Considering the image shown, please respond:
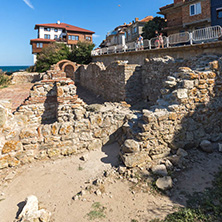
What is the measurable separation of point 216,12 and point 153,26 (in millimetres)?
7636

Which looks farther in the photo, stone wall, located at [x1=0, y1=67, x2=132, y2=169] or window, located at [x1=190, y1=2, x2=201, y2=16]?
window, located at [x1=190, y1=2, x2=201, y2=16]

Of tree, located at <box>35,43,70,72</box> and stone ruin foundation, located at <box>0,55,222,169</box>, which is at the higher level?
tree, located at <box>35,43,70,72</box>

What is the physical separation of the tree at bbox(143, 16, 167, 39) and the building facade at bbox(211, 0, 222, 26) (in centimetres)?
650

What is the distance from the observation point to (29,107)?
7438 mm

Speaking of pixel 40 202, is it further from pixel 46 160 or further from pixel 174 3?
pixel 174 3

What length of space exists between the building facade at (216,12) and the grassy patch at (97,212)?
77.2ft

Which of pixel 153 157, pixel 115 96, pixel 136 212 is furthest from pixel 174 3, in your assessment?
pixel 136 212

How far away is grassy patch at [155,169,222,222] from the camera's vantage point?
10.5 ft

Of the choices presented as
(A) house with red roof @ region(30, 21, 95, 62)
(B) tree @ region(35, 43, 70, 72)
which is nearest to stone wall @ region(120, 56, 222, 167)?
(B) tree @ region(35, 43, 70, 72)

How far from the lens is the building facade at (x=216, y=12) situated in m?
20.0

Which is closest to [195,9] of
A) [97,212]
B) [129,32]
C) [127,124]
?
[129,32]

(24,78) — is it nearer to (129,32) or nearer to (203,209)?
(129,32)

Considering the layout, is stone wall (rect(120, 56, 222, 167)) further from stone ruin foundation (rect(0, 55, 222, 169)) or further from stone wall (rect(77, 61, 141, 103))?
stone wall (rect(77, 61, 141, 103))

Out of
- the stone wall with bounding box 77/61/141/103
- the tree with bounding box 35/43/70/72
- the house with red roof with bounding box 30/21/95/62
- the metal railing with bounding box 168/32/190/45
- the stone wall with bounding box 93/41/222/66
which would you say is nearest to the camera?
the stone wall with bounding box 93/41/222/66
